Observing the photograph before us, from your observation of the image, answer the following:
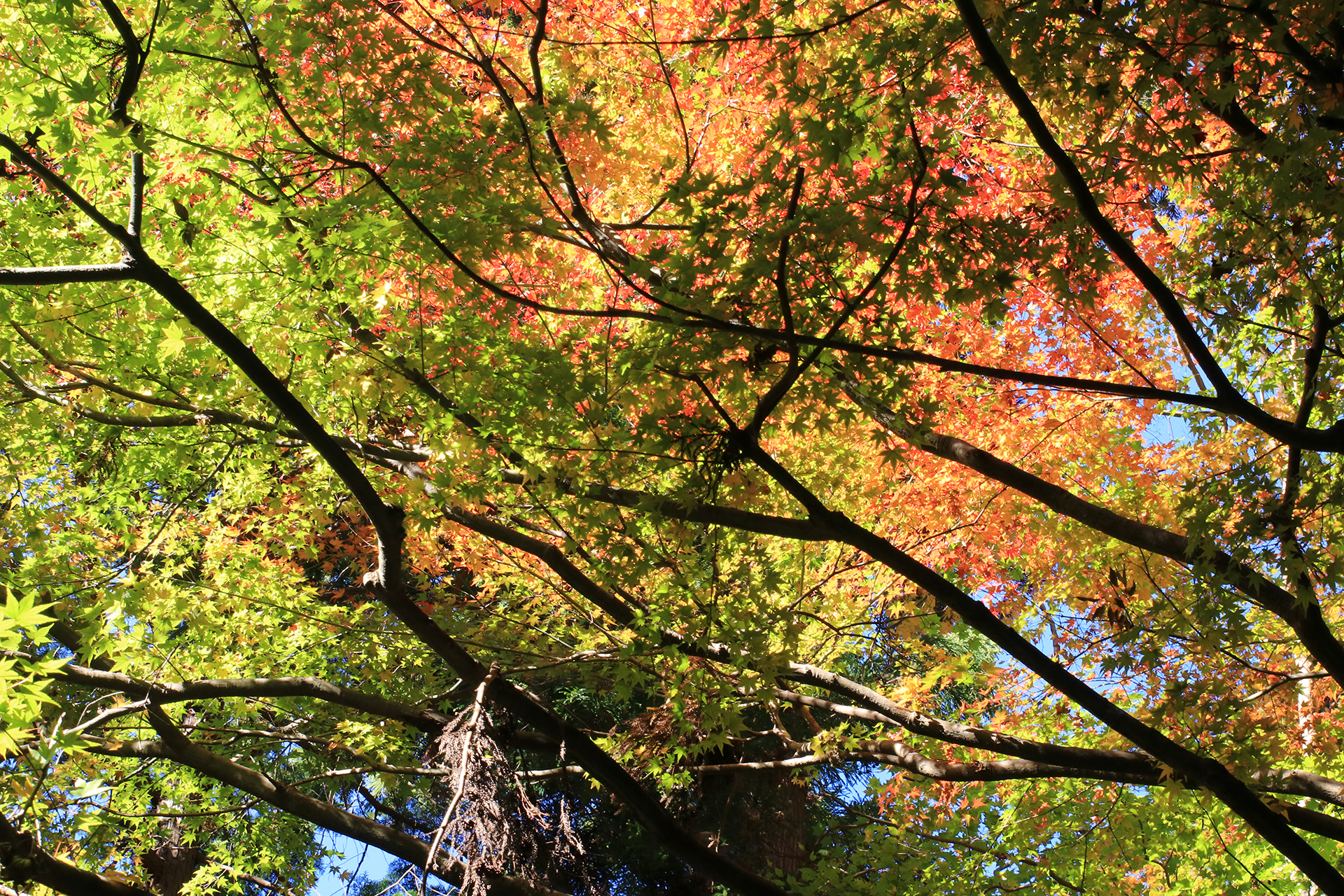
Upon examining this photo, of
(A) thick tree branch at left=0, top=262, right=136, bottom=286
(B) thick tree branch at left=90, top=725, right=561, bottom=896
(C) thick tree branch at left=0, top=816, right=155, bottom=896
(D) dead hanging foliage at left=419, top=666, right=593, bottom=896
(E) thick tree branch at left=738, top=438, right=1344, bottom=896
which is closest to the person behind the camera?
(A) thick tree branch at left=0, top=262, right=136, bottom=286

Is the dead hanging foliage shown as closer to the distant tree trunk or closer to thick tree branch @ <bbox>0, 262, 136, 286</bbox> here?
thick tree branch @ <bbox>0, 262, 136, 286</bbox>

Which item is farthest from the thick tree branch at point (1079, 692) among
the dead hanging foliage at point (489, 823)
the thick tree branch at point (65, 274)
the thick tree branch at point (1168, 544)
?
the thick tree branch at point (65, 274)

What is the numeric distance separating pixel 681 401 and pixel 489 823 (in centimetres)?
234

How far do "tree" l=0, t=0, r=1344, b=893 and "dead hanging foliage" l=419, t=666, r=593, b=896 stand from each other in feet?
0.09

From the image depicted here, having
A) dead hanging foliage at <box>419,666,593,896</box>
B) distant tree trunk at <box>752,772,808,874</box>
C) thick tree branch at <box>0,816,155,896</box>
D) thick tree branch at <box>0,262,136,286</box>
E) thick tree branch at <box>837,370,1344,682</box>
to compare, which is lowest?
thick tree branch at <box>0,816,155,896</box>

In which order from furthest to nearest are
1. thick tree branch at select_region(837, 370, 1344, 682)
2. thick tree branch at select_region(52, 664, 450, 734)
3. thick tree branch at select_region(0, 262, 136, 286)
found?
thick tree branch at select_region(52, 664, 450, 734) < thick tree branch at select_region(837, 370, 1344, 682) < thick tree branch at select_region(0, 262, 136, 286)

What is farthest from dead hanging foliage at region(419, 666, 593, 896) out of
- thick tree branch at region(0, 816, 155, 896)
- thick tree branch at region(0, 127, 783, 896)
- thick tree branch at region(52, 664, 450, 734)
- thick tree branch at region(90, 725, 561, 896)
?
thick tree branch at region(0, 816, 155, 896)

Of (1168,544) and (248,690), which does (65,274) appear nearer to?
(248,690)

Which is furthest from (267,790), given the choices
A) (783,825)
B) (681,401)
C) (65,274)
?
(783,825)

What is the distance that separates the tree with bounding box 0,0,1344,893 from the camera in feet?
12.2

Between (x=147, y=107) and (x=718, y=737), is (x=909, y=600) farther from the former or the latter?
(x=147, y=107)

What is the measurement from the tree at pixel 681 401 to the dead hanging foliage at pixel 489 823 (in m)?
0.03

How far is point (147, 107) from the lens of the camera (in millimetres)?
4551

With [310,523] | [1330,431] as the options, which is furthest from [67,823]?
[1330,431]
